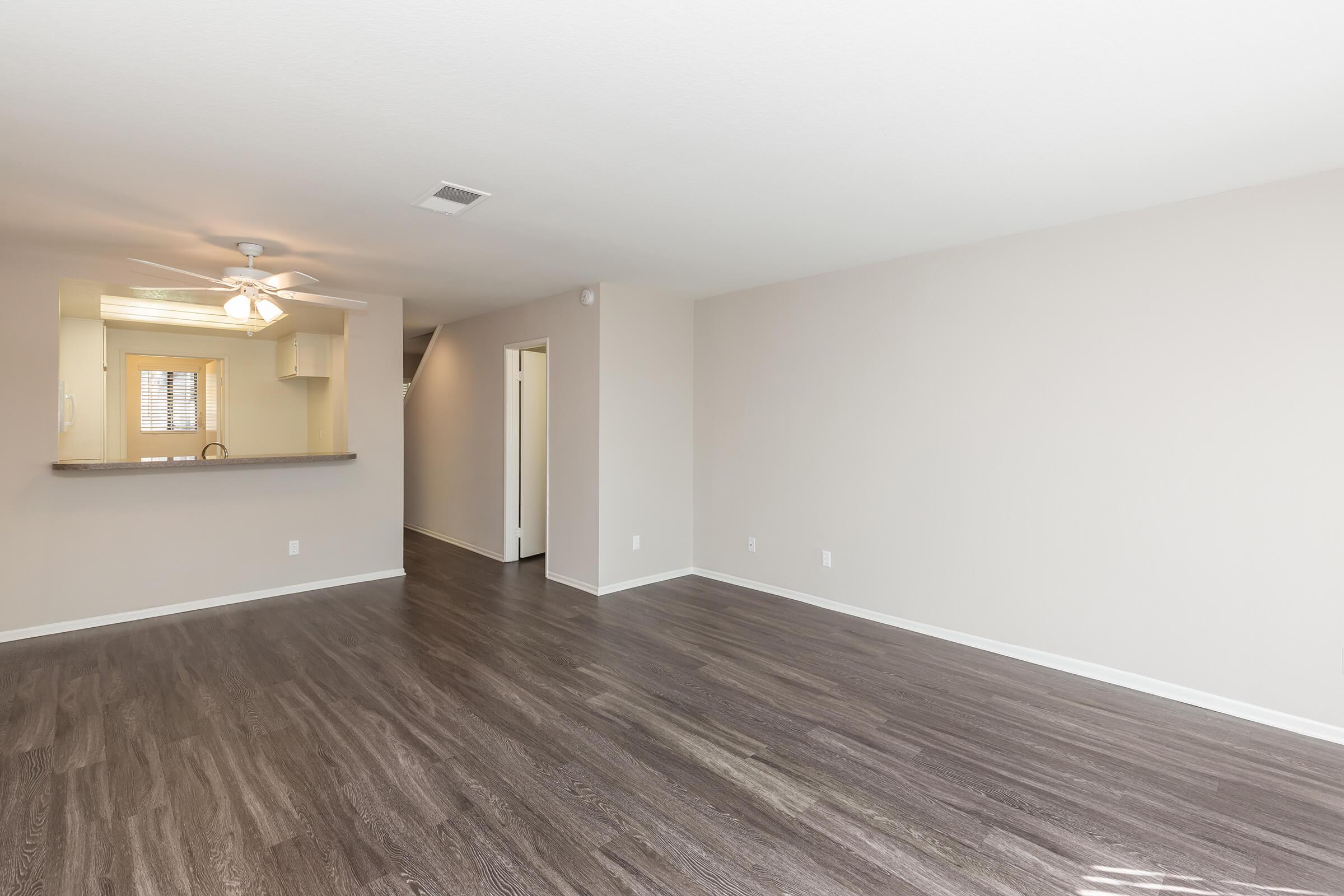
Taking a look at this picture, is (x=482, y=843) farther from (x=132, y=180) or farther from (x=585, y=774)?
(x=132, y=180)

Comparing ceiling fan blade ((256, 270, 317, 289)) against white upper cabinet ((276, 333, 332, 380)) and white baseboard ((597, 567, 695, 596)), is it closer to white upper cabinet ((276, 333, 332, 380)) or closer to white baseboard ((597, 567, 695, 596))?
white baseboard ((597, 567, 695, 596))

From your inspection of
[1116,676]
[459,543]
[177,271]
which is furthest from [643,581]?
[177,271]

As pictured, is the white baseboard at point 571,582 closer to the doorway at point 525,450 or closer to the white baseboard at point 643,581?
the white baseboard at point 643,581

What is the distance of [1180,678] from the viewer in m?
3.18

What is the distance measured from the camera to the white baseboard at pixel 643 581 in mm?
5074

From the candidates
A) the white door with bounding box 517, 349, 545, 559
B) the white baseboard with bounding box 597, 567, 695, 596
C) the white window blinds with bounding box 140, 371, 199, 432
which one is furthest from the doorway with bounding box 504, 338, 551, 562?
the white window blinds with bounding box 140, 371, 199, 432

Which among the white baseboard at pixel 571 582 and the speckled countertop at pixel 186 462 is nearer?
the speckled countertop at pixel 186 462

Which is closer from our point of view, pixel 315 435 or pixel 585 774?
pixel 585 774

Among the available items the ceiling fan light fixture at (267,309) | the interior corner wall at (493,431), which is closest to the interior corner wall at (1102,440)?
the interior corner wall at (493,431)

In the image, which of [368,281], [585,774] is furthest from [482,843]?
[368,281]

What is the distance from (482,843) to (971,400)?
138 inches

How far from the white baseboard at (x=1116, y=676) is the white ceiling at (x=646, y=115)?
8.07 feet

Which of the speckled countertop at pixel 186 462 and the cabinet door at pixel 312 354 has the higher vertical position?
the cabinet door at pixel 312 354

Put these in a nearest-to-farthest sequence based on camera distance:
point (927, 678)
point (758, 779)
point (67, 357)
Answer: point (758, 779) → point (927, 678) → point (67, 357)
